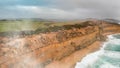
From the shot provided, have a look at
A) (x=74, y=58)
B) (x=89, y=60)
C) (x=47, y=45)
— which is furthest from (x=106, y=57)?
(x=47, y=45)

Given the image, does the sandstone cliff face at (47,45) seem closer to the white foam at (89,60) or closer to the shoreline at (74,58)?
the shoreline at (74,58)

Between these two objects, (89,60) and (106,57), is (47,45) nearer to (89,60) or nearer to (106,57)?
(89,60)

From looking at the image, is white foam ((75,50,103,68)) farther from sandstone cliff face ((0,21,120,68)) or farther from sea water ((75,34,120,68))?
sandstone cliff face ((0,21,120,68))

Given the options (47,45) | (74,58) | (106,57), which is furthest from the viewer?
(106,57)

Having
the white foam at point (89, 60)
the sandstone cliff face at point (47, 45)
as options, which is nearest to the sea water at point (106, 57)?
the white foam at point (89, 60)

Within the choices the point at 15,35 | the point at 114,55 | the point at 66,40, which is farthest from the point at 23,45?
the point at 114,55

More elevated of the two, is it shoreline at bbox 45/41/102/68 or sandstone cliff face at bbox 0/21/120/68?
sandstone cliff face at bbox 0/21/120/68

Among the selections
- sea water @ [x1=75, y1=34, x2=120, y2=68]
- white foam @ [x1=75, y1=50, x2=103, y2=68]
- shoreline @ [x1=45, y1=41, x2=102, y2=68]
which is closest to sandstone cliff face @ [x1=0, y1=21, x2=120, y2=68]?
shoreline @ [x1=45, y1=41, x2=102, y2=68]
